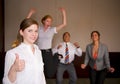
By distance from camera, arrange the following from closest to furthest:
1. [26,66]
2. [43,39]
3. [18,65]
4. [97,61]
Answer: [18,65]
[26,66]
[97,61]
[43,39]

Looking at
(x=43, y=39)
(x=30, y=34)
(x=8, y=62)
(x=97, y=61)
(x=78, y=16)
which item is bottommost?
(x=97, y=61)

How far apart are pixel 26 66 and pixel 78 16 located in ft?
17.2

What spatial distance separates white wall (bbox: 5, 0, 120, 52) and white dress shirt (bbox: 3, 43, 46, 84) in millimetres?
4961

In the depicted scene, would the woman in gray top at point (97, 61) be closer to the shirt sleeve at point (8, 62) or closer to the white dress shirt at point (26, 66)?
the white dress shirt at point (26, 66)

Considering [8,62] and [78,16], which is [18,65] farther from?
[78,16]

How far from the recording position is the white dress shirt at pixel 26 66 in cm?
183

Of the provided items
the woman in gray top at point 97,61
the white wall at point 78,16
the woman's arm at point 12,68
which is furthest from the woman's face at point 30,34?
the white wall at point 78,16

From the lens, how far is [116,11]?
23.1 feet

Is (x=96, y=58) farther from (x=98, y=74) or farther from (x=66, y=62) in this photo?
(x=66, y=62)

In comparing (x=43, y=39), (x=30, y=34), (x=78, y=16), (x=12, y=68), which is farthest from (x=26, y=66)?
(x=78, y=16)

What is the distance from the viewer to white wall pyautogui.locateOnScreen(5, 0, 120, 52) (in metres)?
6.79

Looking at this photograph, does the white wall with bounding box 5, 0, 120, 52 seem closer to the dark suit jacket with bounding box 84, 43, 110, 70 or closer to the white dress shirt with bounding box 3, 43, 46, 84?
the dark suit jacket with bounding box 84, 43, 110, 70

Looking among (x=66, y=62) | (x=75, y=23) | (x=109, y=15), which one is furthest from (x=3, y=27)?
(x=109, y=15)

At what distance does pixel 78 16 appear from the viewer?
6969 mm
